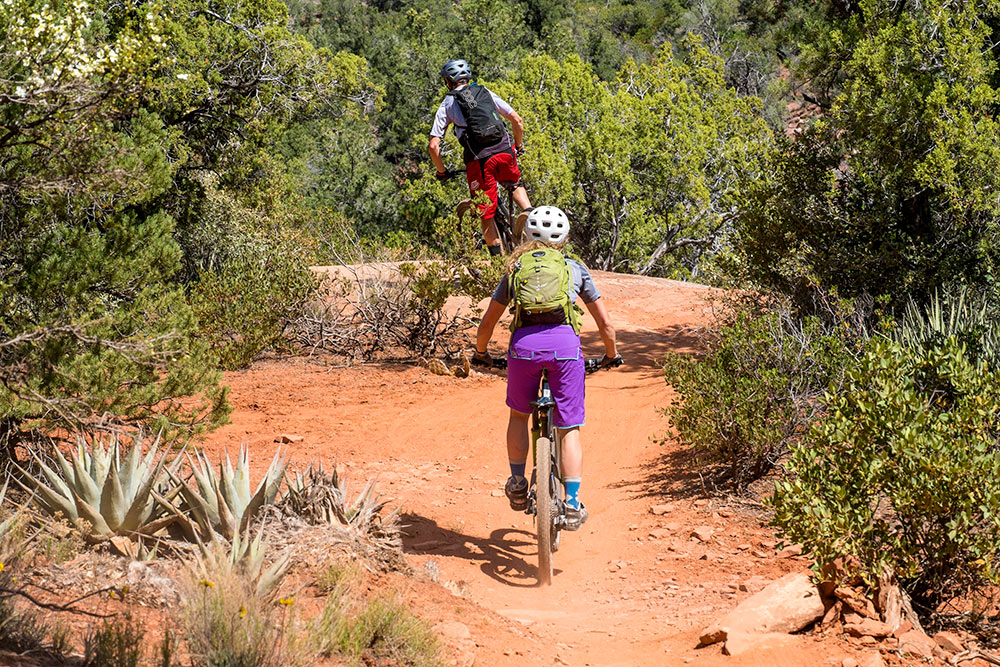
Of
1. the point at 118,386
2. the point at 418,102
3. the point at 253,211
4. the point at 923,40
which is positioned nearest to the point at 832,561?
the point at 118,386

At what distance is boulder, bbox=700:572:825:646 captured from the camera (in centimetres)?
427

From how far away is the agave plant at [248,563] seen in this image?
3.69m

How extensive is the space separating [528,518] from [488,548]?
800 mm

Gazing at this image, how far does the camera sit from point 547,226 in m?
5.48

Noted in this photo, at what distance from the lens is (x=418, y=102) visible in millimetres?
28578

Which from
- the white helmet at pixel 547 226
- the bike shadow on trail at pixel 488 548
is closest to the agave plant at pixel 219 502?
the bike shadow on trail at pixel 488 548

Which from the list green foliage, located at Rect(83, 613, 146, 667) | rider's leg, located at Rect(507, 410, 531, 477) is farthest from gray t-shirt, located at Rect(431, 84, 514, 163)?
green foliage, located at Rect(83, 613, 146, 667)

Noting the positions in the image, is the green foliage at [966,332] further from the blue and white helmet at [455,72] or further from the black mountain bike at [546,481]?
the blue and white helmet at [455,72]

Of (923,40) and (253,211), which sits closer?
(923,40)

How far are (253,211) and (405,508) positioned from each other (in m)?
9.32

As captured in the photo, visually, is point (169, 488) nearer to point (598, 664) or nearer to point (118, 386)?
point (118, 386)

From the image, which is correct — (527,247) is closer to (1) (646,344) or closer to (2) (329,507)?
(2) (329,507)

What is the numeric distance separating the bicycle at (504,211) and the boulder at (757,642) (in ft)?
17.5

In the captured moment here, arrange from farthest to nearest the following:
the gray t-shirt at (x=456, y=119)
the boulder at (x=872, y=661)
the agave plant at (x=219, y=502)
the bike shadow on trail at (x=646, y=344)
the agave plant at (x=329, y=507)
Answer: the bike shadow on trail at (x=646, y=344)
the gray t-shirt at (x=456, y=119)
the agave plant at (x=329, y=507)
the agave plant at (x=219, y=502)
the boulder at (x=872, y=661)
